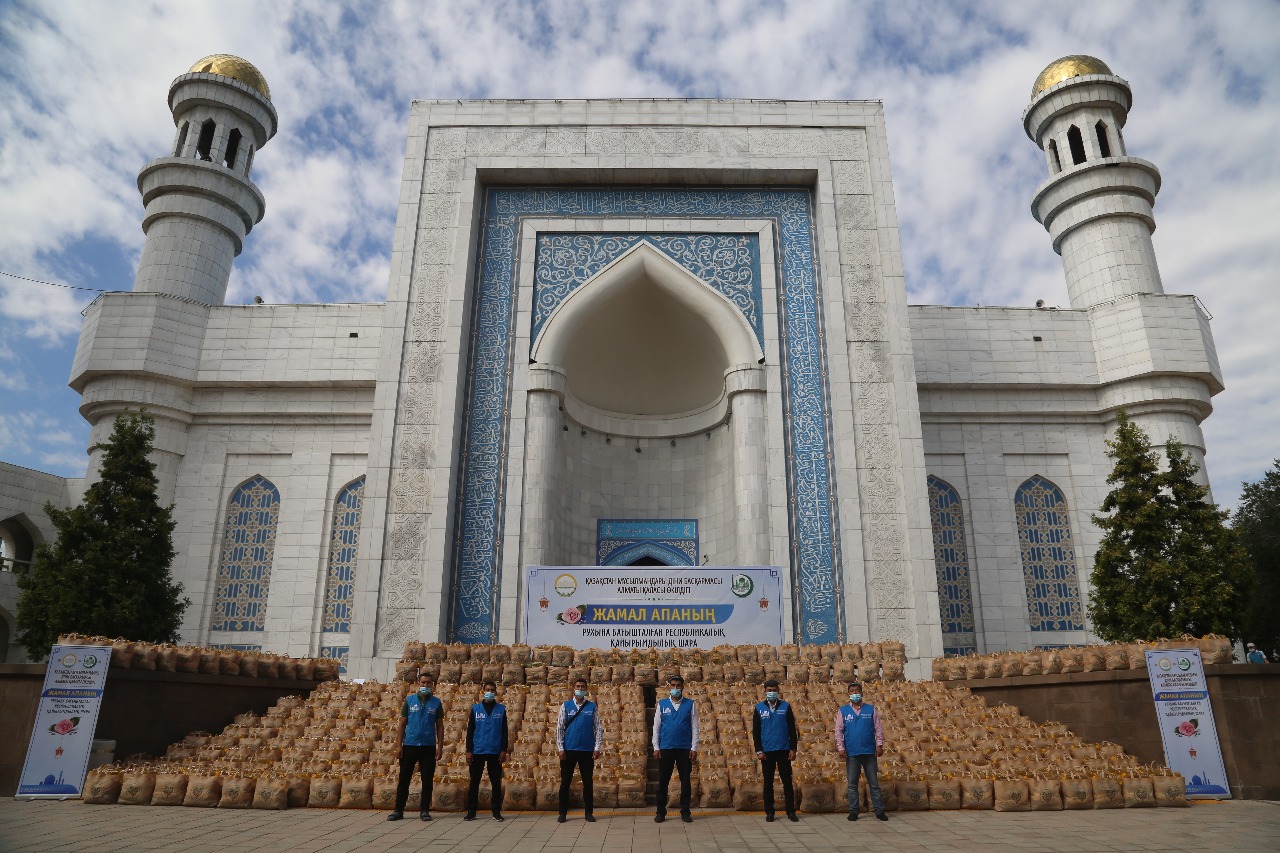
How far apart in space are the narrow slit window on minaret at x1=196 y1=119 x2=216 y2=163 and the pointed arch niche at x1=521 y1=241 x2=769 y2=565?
1011 cm

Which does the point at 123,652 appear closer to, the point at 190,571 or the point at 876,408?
the point at 190,571

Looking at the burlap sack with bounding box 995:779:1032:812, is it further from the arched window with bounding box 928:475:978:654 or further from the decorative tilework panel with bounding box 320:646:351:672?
the decorative tilework panel with bounding box 320:646:351:672

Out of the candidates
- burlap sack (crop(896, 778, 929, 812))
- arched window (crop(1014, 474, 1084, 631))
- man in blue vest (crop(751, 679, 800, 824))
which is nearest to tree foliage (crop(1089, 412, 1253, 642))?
arched window (crop(1014, 474, 1084, 631))

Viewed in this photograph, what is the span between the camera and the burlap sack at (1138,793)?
6.10 metres

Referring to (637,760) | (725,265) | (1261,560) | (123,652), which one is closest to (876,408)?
(725,265)

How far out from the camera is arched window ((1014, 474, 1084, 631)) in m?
14.9

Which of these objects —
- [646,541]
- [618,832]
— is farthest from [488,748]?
[646,541]

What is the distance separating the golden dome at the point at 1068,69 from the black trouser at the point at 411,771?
1876cm

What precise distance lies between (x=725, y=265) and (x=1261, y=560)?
10861mm

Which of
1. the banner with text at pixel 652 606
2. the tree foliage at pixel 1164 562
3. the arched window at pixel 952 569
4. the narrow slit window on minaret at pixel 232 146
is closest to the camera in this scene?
the banner with text at pixel 652 606

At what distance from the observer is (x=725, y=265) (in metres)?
13.9

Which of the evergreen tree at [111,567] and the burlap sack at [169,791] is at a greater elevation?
the evergreen tree at [111,567]

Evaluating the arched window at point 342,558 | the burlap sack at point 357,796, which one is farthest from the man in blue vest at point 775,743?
the arched window at point 342,558

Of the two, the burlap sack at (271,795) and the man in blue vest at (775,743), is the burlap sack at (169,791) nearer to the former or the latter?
the burlap sack at (271,795)
